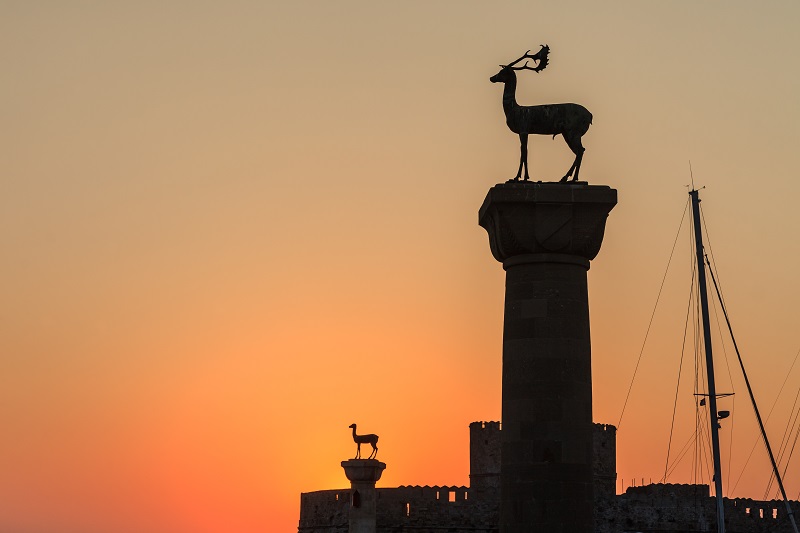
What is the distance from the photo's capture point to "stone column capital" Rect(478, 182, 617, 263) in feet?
85.0

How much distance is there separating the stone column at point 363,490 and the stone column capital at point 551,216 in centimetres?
2320

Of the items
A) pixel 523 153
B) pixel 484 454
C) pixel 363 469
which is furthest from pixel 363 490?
pixel 484 454

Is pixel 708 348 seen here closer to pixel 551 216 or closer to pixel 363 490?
pixel 363 490

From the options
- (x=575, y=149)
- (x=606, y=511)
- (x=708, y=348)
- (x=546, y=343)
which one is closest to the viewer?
(x=546, y=343)

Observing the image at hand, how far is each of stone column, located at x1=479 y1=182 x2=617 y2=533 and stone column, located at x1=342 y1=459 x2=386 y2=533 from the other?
22.5 metres

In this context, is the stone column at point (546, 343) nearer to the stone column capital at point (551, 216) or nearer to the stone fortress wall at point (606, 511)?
the stone column capital at point (551, 216)

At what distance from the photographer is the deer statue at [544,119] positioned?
2695cm

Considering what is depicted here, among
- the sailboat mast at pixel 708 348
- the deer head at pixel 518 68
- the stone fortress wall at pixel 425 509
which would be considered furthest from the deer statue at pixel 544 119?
the stone fortress wall at pixel 425 509

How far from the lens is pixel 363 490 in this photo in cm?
4928

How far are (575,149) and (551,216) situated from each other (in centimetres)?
159

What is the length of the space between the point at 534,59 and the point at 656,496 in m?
56.5

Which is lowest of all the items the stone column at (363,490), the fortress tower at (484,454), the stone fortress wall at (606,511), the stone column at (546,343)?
the stone column at (546,343)

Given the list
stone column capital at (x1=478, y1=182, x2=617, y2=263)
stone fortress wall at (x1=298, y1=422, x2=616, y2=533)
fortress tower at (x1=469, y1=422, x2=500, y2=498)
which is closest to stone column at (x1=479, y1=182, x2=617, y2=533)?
stone column capital at (x1=478, y1=182, x2=617, y2=263)

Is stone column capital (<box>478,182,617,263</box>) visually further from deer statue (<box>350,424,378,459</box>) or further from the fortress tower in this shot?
the fortress tower
